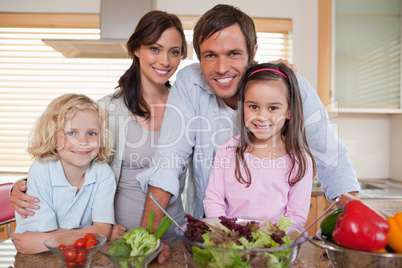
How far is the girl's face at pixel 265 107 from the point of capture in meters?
1.30

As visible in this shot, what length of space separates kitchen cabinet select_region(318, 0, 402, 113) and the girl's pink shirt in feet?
6.40

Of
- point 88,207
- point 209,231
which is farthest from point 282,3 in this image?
point 209,231

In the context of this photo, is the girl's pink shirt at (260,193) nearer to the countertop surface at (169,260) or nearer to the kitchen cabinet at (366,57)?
the countertop surface at (169,260)

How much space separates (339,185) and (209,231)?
691 millimetres

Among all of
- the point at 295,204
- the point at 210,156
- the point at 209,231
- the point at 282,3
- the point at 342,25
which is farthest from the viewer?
the point at 282,3

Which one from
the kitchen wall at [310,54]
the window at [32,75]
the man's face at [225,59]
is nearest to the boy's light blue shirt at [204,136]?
the man's face at [225,59]

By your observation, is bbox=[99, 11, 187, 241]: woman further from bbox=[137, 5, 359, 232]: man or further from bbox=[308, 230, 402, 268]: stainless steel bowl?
bbox=[308, 230, 402, 268]: stainless steel bowl

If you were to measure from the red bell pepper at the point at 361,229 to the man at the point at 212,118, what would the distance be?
1.95 feet

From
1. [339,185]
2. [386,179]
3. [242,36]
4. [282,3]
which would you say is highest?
[282,3]

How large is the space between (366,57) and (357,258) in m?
2.73

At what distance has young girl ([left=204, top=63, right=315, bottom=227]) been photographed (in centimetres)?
127

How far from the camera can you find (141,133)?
1.68 metres

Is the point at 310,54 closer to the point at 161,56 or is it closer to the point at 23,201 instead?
the point at 161,56

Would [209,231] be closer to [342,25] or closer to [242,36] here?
[242,36]
